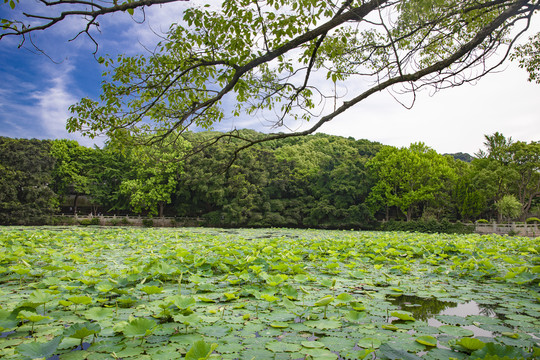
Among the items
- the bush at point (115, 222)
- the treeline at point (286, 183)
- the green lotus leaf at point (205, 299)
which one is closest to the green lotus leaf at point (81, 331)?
the green lotus leaf at point (205, 299)

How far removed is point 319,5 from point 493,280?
3893mm

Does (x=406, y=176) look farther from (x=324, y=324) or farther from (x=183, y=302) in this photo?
(x=183, y=302)

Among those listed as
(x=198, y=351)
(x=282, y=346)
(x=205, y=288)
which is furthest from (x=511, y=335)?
(x=205, y=288)

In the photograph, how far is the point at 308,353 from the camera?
167cm

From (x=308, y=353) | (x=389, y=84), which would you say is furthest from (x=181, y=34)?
(x=308, y=353)

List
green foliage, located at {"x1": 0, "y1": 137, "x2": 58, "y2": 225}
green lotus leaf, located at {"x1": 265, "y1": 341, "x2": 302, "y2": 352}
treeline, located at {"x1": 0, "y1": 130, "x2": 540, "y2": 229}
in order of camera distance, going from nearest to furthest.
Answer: green lotus leaf, located at {"x1": 265, "y1": 341, "x2": 302, "y2": 352}, green foliage, located at {"x1": 0, "y1": 137, "x2": 58, "y2": 225}, treeline, located at {"x1": 0, "y1": 130, "x2": 540, "y2": 229}

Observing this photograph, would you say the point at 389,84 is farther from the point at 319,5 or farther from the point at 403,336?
the point at 403,336

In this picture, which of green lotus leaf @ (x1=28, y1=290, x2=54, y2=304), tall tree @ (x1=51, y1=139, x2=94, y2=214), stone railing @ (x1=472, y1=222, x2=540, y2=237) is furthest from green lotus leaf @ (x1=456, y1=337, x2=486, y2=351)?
tall tree @ (x1=51, y1=139, x2=94, y2=214)

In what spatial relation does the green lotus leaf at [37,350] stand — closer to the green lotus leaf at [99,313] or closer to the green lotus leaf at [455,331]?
the green lotus leaf at [99,313]

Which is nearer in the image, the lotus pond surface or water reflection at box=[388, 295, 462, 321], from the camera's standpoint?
the lotus pond surface

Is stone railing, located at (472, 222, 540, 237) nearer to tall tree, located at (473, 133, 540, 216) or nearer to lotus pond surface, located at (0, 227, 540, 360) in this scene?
tall tree, located at (473, 133, 540, 216)

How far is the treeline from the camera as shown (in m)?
23.9

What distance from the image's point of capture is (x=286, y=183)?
27188 millimetres

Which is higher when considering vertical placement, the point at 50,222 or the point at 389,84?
the point at 389,84
